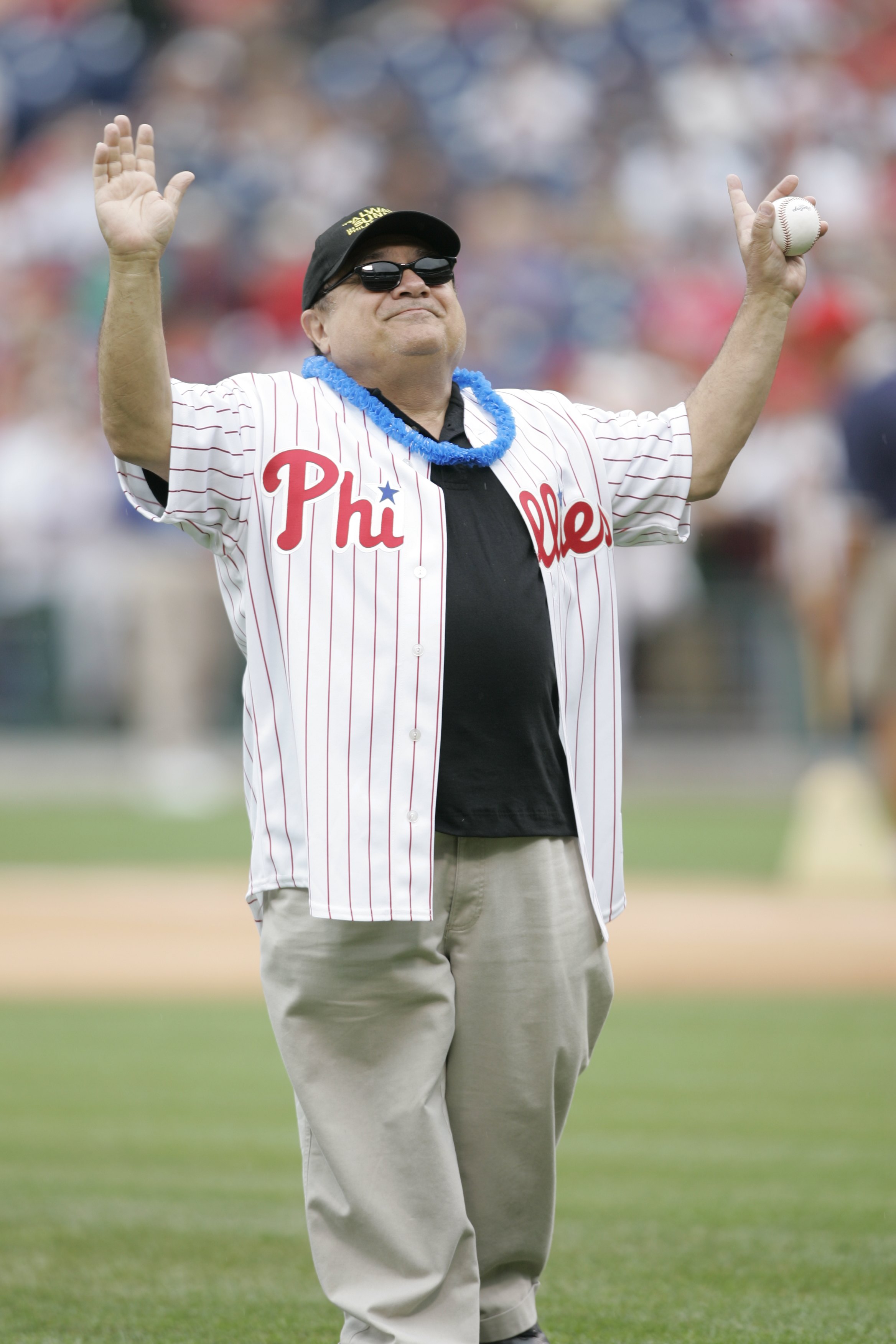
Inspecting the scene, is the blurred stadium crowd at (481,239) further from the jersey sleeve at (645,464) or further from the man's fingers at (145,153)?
the man's fingers at (145,153)

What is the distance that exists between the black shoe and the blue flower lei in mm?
1564

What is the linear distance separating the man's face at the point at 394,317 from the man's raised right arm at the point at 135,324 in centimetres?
38

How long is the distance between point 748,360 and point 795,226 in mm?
265

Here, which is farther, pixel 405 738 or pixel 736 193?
pixel 736 193

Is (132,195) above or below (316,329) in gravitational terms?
above

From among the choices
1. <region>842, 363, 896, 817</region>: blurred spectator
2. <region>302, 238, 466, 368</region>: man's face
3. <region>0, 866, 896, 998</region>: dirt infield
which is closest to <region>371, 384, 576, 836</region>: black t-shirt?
<region>302, 238, 466, 368</region>: man's face

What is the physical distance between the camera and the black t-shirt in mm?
Result: 3227

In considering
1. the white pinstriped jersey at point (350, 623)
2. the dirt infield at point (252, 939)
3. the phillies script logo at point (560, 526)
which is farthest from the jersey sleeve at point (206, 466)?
the dirt infield at point (252, 939)

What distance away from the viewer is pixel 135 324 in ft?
9.87

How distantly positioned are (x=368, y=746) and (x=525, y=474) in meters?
0.62

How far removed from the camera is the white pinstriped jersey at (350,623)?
3107 millimetres

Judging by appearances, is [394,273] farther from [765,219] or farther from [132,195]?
[765,219]

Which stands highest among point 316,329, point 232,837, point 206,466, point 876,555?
point 316,329

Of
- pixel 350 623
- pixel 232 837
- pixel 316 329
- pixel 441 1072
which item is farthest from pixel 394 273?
pixel 232 837
